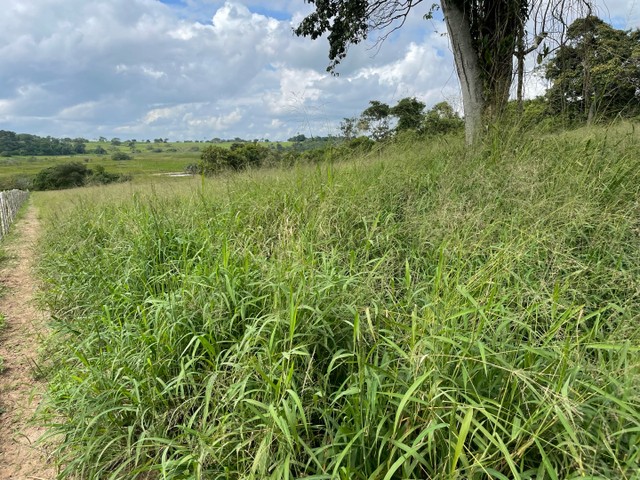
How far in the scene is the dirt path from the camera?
78.3 inches

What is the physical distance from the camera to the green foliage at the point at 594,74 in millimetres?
4055

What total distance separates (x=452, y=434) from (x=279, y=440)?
2.30 feet

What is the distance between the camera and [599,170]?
3201mm

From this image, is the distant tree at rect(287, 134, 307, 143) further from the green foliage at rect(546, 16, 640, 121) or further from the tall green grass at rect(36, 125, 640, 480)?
the green foliage at rect(546, 16, 640, 121)

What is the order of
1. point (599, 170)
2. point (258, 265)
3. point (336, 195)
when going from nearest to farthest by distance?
point (258, 265) → point (599, 170) → point (336, 195)

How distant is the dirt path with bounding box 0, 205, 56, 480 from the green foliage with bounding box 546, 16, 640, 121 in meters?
5.77

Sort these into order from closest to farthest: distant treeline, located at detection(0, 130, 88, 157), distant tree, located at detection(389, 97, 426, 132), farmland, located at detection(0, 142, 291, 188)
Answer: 1. distant tree, located at detection(389, 97, 426, 132)
2. farmland, located at detection(0, 142, 291, 188)
3. distant treeline, located at detection(0, 130, 88, 157)

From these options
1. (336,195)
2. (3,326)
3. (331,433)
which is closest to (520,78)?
(336,195)

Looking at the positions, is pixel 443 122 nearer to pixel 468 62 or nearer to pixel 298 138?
pixel 468 62

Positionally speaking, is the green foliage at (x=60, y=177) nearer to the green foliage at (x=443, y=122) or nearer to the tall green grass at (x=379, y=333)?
the green foliage at (x=443, y=122)

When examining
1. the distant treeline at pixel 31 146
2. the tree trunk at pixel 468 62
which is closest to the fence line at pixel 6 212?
the tree trunk at pixel 468 62

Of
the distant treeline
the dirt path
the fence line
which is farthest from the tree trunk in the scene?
the distant treeline

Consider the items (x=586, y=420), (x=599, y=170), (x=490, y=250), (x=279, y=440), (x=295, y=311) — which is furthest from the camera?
(x=599, y=170)

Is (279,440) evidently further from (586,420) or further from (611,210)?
(611,210)
